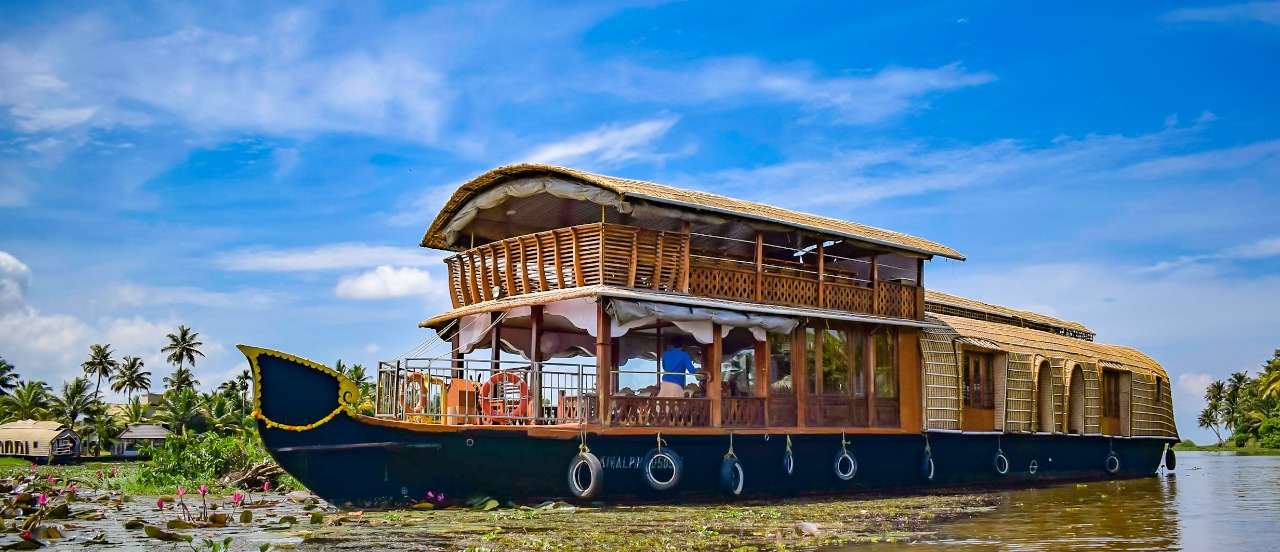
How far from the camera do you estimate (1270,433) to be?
39.9 meters

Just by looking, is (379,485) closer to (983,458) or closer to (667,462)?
(667,462)

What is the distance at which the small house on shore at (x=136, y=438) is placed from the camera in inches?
1577

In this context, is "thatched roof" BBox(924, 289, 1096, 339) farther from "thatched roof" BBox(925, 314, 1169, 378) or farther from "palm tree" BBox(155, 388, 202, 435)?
"palm tree" BBox(155, 388, 202, 435)

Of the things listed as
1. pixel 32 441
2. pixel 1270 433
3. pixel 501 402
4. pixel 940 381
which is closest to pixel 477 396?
pixel 501 402

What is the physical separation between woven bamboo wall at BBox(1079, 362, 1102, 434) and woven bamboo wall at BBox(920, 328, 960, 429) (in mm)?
3255

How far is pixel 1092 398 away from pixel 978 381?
276cm

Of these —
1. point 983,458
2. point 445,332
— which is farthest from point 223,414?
point 983,458

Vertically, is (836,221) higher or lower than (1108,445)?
→ higher

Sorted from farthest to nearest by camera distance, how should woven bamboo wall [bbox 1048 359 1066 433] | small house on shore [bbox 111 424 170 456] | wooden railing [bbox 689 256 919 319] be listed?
small house on shore [bbox 111 424 170 456]
woven bamboo wall [bbox 1048 359 1066 433]
wooden railing [bbox 689 256 919 319]

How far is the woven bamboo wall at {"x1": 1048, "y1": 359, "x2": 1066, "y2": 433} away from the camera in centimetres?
1645

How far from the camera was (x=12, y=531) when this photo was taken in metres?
9.54

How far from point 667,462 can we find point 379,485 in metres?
3.02

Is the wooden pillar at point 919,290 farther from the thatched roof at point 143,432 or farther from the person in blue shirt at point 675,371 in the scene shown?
the thatched roof at point 143,432

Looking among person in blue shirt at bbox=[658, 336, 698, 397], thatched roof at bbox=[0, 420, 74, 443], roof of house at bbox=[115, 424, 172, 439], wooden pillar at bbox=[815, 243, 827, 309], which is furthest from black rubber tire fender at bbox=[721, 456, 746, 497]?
roof of house at bbox=[115, 424, 172, 439]
